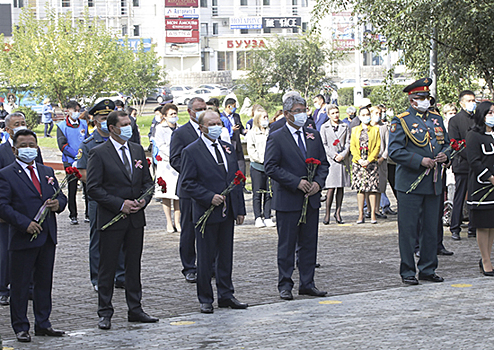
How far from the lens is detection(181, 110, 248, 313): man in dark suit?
25.5ft

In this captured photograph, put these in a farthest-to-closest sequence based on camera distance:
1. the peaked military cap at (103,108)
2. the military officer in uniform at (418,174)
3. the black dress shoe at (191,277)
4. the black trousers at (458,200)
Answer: the black trousers at (458,200), the black dress shoe at (191,277), the military officer in uniform at (418,174), the peaked military cap at (103,108)

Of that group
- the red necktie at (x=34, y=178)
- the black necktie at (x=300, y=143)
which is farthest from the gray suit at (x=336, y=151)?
the red necktie at (x=34, y=178)

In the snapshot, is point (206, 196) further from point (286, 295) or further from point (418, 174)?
point (418, 174)

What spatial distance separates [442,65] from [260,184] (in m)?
5.07

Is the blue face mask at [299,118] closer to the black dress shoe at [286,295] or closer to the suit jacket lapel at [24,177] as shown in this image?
the black dress shoe at [286,295]

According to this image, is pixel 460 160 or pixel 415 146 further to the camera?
pixel 460 160

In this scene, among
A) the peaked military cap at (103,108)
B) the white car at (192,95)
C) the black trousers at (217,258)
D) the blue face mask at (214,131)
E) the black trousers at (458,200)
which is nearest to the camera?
the black trousers at (217,258)

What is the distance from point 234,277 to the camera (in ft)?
30.9

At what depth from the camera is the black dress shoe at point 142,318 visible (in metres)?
7.17

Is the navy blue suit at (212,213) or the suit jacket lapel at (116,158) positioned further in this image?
the navy blue suit at (212,213)

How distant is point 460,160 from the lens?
1177 centimetres

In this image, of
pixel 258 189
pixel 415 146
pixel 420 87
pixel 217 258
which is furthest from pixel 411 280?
pixel 258 189

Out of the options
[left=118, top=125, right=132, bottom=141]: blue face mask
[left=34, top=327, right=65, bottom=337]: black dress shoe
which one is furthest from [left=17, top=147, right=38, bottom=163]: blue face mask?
[left=34, top=327, right=65, bottom=337]: black dress shoe

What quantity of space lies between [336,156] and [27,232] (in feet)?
25.5
